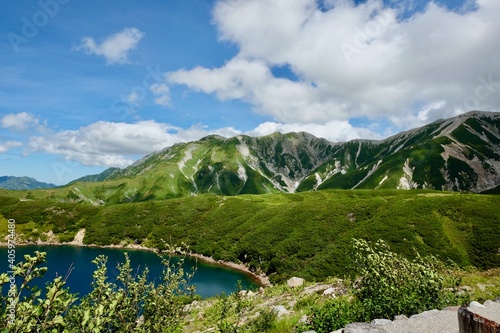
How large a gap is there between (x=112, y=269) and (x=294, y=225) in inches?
2080

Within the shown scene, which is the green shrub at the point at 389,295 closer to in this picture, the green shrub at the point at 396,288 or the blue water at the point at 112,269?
the green shrub at the point at 396,288

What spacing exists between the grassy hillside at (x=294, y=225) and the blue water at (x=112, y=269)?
26.2ft

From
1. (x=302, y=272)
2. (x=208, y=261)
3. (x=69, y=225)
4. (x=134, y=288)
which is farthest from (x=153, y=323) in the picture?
(x=69, y=225)

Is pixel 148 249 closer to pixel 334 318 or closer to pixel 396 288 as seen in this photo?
pixel 334 318

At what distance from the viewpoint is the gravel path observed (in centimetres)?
1081

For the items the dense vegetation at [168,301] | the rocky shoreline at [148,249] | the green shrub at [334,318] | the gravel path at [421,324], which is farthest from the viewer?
the rocky shoreline at [148,249]

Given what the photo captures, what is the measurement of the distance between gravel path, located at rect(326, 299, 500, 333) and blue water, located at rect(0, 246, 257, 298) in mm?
48869

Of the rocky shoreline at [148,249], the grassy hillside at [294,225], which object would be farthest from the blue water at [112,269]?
the grassy hillside at [294,225]

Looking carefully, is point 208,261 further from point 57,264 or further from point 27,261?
point 27,261

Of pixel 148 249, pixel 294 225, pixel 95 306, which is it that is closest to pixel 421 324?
pixel 95 306

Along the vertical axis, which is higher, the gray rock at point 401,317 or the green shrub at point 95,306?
the green shrub at point 95,306

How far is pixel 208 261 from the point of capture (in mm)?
99438

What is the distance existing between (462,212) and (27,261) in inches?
3590

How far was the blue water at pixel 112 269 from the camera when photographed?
7006 cm
